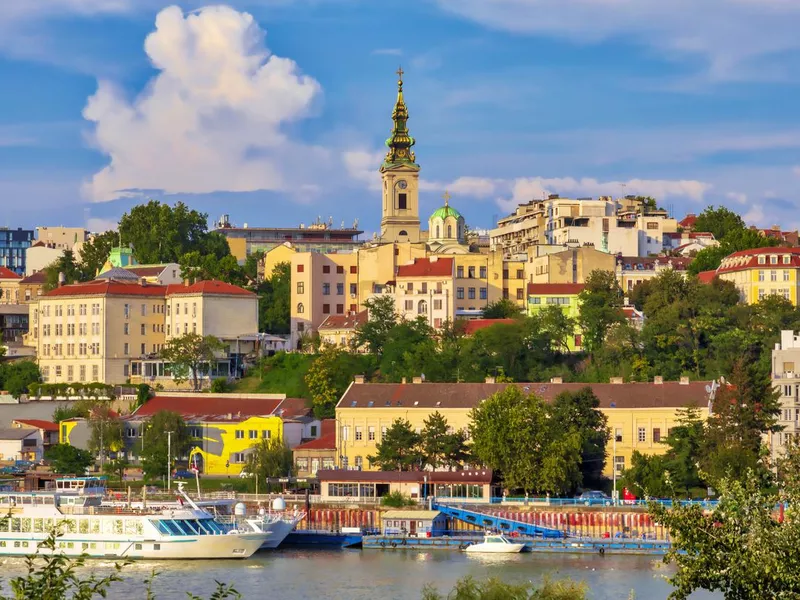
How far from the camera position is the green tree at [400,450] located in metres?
73.4

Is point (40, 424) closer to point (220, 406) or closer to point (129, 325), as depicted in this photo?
point (220, 406)

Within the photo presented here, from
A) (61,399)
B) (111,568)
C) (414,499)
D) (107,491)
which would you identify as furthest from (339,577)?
(61,399)

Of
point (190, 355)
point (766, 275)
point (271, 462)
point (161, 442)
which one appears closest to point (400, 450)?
point (271, 462)

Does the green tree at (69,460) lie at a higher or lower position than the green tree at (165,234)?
lower

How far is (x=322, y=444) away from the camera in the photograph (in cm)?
7925

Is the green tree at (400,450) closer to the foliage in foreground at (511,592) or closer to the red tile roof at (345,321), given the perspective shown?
the red tile roof at (345,321)

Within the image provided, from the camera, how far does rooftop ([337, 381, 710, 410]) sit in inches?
2945

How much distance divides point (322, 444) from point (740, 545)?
57.9m

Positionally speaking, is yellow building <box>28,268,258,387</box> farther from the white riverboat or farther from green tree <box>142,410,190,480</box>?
the white riverboat

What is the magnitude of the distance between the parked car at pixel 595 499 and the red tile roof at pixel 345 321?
28.1 meters

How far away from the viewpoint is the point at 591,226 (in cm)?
11525

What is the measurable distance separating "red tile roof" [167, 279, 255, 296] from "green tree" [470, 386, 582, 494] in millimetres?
Answer: 33151

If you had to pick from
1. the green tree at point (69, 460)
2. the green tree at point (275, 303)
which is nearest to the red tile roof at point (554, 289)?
the green tree at point (275, 303)

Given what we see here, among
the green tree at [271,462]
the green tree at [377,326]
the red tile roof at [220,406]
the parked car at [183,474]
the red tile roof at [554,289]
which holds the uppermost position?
the red tile roof at [554,289]
